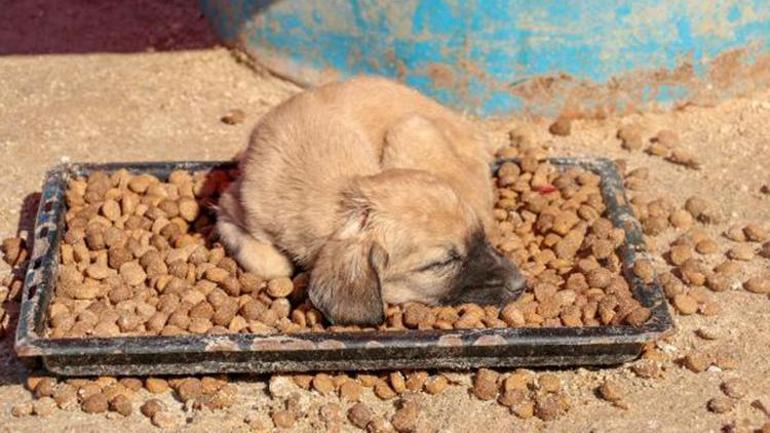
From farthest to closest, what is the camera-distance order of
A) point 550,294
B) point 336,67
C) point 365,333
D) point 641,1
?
point 336,67 < point 641,1 < point 550,294 < point 365,333

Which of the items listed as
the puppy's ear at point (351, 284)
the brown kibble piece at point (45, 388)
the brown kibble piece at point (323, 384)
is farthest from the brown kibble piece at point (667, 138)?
the brown kibble piece at point (45, 388)

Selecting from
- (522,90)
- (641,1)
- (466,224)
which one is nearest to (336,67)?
(522,90)

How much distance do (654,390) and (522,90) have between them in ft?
9.00

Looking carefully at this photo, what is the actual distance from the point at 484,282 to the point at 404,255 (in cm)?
43

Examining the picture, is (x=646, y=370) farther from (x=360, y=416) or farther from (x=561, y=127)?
(x=561, y=127)

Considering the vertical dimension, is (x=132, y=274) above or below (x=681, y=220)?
below

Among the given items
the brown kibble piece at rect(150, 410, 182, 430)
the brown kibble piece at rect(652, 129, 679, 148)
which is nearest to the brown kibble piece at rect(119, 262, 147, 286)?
the brown kibble piece at rect(150, 410, 182, 430)

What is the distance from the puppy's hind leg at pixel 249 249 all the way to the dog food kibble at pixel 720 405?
6.91ft

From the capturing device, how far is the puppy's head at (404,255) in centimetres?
520

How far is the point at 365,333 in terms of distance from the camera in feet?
16.9

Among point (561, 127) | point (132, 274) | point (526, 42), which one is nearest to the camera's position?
point (132, 274)

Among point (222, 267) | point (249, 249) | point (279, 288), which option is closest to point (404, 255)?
point (279, 288)

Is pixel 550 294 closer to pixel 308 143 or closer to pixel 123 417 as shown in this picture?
pixel 308 143

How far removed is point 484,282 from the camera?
5.52m
